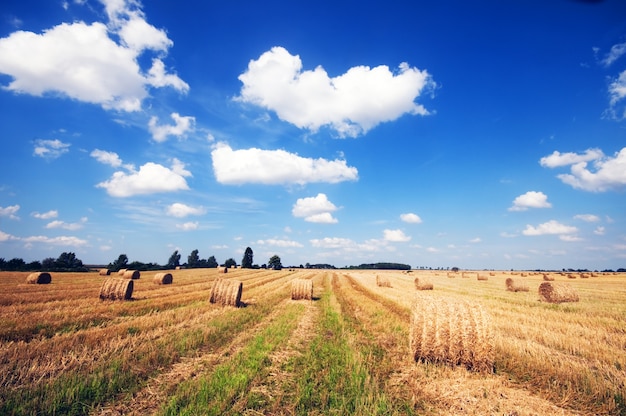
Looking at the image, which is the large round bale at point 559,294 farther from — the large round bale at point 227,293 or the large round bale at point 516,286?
the large round bale at point 227,293

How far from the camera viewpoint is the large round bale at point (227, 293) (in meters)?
15.3

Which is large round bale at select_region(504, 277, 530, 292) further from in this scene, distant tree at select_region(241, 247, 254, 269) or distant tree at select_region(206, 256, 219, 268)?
distant tree at select_region(206, 256, 219, 268)

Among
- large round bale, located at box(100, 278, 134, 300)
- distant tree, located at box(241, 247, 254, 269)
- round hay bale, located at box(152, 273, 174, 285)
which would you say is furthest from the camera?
distant tree, located at box(241, 247, 254, 269)

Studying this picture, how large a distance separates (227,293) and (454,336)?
36.2ft

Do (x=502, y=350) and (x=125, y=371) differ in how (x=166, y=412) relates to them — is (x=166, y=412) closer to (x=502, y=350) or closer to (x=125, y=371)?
(x=125, y=371)

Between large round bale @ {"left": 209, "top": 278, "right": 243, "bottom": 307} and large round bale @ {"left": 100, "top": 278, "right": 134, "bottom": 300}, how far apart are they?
462 cm

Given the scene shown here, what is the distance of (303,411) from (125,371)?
388cm

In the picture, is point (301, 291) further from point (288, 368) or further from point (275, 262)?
point (275, 262)

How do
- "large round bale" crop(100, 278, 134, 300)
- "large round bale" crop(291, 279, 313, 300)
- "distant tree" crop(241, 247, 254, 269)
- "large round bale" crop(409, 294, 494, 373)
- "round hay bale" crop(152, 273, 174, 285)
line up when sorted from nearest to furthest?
"large round bale" crop(409, 294, 494, 373) → "large round bale" crop(100, 278, 134, 300) → "large round bale" crop(291, 279, 313, 300) → "round hay bale" crop(152, 273, 174, 285) → "distant tree" crop(241, 247, 254, 269)

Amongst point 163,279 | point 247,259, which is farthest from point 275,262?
point 163,279

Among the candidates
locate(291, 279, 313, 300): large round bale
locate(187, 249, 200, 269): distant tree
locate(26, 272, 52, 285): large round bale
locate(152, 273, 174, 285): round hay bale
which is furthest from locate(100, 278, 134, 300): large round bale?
locate(187, 249, 200, 269): distant tree

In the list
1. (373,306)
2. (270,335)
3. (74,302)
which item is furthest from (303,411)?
(74,302)

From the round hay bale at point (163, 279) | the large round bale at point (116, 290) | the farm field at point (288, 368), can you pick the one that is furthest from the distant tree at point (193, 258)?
the farm field at point (288, 368)

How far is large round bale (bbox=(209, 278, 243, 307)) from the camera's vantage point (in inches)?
604
